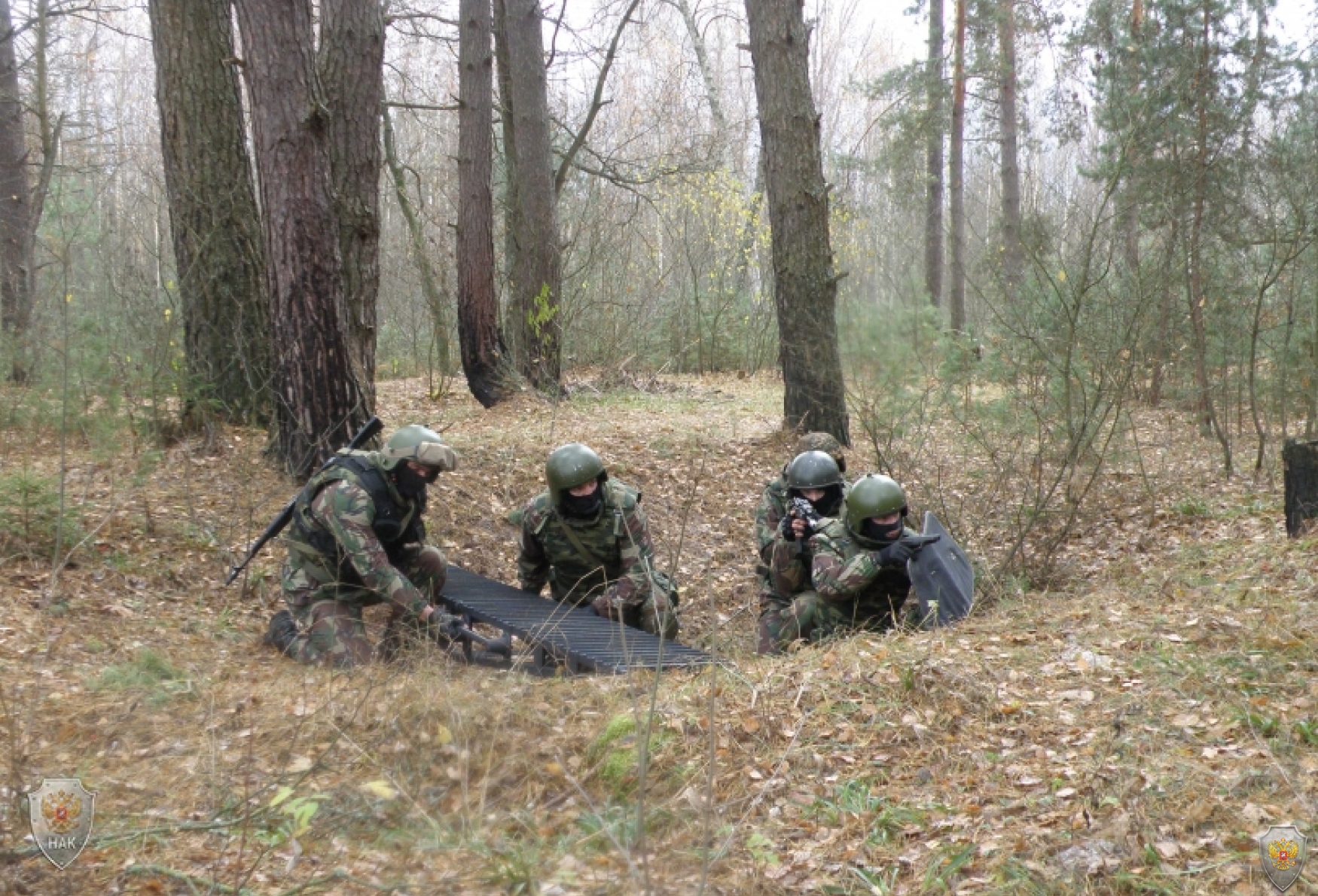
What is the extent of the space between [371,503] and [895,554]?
2813 mm

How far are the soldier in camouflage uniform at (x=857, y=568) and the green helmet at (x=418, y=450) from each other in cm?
214

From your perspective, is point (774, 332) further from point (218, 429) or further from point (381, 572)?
point (381, 572)

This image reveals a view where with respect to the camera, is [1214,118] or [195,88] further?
[1214,118]

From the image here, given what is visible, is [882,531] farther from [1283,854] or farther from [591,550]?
[1283,854]

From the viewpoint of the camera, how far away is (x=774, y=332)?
1977cm

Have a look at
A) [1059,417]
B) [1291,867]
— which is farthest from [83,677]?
[1059,417]

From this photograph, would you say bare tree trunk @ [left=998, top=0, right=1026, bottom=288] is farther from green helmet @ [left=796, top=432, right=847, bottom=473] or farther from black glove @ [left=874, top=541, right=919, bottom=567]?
black glove @ [left=874, top=541, right=919, bottom=567]

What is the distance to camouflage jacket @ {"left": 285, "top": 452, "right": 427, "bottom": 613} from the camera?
5.98 m

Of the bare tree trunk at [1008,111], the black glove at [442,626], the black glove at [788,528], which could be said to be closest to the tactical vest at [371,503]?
the black glove at [442,626]

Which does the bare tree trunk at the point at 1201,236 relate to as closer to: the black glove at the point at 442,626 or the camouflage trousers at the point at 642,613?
the camouflage trousers at the point at 642,613

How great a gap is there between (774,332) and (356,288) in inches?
460

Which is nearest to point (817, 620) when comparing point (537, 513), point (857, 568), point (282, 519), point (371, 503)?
point (857, 568)

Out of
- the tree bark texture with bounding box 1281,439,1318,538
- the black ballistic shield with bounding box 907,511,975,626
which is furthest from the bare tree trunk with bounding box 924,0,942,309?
the black ballistic shield with bounding box 907,511,975,626

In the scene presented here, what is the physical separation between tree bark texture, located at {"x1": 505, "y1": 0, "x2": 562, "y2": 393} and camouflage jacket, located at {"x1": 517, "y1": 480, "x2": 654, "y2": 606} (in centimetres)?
662
